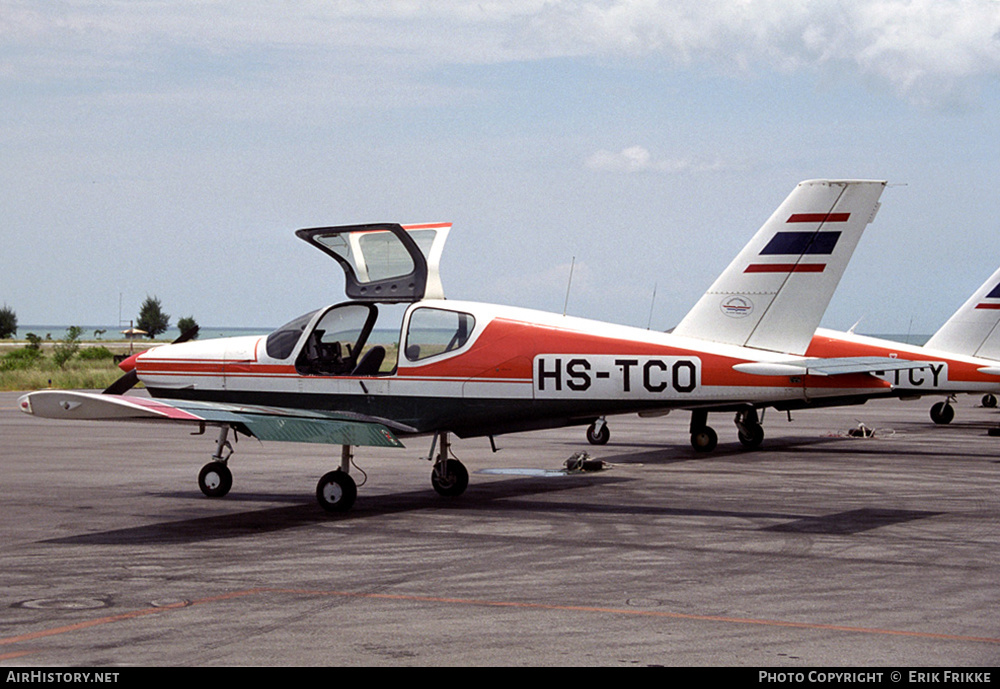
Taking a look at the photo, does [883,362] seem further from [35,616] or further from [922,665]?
[35,616]

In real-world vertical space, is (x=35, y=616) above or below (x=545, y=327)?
below

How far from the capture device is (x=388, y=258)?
14.4 metres

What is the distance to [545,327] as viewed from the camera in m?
14.0

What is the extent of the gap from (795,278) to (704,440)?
610cm

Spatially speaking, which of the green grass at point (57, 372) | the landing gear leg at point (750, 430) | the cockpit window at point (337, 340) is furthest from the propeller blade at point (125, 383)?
the green grass at point (57, 372)

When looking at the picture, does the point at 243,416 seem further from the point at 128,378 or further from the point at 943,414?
the point at 943,414

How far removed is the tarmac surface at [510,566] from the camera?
731cm

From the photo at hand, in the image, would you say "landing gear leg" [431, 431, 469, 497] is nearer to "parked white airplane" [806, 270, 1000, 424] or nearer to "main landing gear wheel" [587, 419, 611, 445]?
"main landing gear wheel" [587, 419, 611, 445]

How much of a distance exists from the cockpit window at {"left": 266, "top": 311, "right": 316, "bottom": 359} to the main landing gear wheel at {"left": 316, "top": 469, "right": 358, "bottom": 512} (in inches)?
78.4

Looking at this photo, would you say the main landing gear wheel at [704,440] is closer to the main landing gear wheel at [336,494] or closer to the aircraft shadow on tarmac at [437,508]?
the aircraft shadow on tarmac at [437,508]

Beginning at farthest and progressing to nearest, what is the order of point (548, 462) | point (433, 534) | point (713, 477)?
1. point (548, 462)
2. point (713, 477)
3. point (433, 534)

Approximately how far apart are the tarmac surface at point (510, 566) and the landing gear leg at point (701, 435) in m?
2.40
